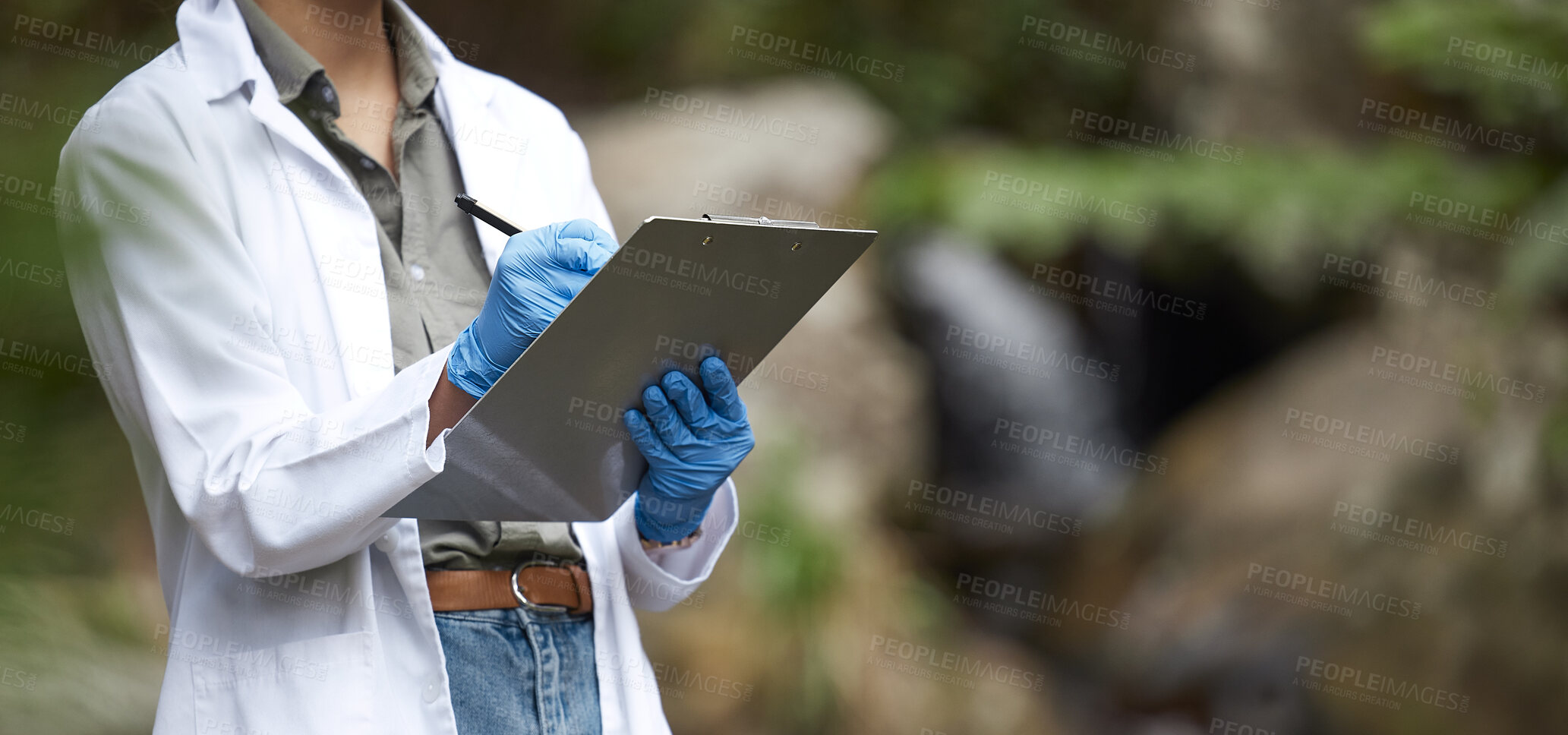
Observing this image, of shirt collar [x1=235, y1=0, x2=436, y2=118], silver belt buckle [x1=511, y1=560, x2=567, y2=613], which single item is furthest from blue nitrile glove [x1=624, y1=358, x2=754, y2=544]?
shirt collar [x1=235, y1=0, x2=436, y2=118]

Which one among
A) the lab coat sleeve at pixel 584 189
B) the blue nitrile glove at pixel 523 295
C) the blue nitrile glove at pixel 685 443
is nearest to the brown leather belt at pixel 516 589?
the blue nitrile glove at pixel 685 443

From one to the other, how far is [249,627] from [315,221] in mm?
365

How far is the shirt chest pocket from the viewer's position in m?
0.91

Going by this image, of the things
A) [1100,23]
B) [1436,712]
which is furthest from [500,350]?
[1100,23]

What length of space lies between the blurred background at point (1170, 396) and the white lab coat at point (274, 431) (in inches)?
44.9

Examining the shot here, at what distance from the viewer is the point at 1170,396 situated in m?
4.42

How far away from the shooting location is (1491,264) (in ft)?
10.8

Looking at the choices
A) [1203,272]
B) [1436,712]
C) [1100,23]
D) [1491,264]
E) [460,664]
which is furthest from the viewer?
[1100,23]

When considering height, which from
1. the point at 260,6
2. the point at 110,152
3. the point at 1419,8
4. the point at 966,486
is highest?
the point at 1419,8

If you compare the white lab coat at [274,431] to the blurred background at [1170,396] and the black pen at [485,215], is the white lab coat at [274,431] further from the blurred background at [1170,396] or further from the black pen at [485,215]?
the blurred background at [1170,396]

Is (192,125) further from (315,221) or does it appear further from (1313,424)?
(1313,424)

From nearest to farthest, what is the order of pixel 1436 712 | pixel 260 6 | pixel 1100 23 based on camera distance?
pixel 260 6, pixel 1436 712, pixel 1100 23

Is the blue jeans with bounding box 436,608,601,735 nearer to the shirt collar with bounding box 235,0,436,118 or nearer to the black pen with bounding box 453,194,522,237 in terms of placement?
the black pen with bounding box 453,194,522,237

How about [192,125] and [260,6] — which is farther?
[260,6]
